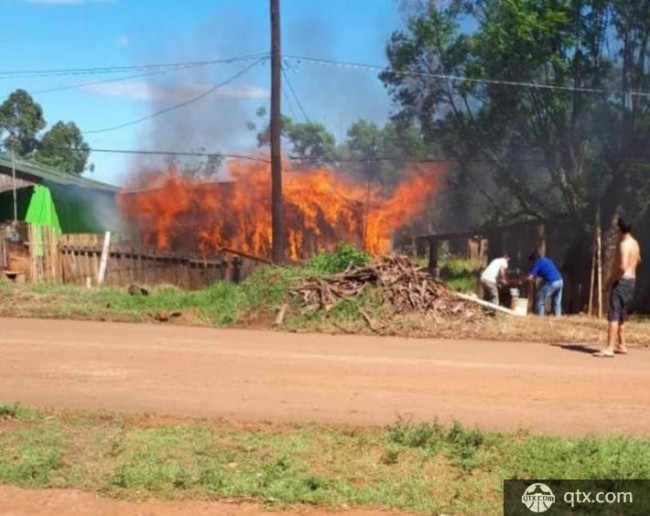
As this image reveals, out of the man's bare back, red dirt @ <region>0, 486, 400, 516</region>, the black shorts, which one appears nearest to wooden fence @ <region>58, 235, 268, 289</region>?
the man's bare back

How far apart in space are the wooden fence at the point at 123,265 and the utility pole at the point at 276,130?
6.23 ft

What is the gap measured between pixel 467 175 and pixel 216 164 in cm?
995

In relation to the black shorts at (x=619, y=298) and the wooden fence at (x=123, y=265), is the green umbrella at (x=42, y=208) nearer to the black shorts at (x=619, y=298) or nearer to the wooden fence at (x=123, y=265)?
the wooden fence at (x=123, y=265)

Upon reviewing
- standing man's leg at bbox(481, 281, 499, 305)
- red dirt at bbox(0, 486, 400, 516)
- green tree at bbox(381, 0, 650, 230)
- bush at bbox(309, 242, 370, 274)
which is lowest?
red dirt at bbox(0, 486, 400, 516)

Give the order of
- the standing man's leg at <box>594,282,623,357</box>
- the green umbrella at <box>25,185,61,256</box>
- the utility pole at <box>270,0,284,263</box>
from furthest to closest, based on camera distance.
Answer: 1. the green umbrella at <box>25,185,61,256</box>
2. the utility pole at <box>270,0,284,263</box>
3. the standing man's leg at <box>594,282,623,357</box>

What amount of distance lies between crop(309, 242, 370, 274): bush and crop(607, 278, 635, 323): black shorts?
17.0 ft

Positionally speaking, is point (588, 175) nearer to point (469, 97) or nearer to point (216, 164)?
point (469, 97)

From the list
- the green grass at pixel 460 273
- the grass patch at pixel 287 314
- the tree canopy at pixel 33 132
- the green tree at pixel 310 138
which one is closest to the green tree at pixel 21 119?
the tree canopy at pixel 33 132

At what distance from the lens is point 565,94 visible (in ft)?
68.9

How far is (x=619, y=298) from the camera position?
10.8 meters

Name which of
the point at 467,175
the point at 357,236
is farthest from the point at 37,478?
the point at 357,236

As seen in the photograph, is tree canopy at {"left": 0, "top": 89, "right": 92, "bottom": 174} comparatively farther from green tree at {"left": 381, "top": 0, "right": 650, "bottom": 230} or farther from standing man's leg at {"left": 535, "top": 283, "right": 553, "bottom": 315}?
standing man's leg at {"left": 535, "top": 283, "right": 553, "bottom": 315}

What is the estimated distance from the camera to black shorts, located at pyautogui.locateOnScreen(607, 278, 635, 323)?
423 inches

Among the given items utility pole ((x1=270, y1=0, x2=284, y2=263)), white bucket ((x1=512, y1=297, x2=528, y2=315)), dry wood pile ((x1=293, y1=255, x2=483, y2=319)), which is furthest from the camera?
utility pole ((x1=270, y1=0, x2=284, y2=263))
